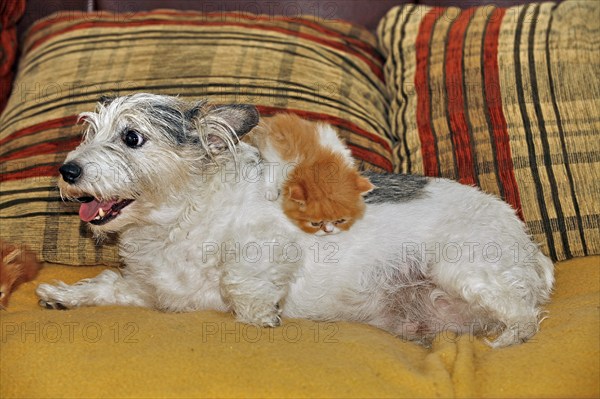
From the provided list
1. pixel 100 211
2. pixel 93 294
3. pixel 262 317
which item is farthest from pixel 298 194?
pixel 93 294

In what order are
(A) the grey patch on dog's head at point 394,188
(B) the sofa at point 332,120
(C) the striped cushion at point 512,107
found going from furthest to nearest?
1. (C) the striped cushion at point 512,107
2. (A) the grey patch on dog's head at point 394,188
3. (B) the sofa at point 332,120

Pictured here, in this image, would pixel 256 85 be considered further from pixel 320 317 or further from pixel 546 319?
pixel 546 319

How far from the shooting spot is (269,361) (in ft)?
7.75

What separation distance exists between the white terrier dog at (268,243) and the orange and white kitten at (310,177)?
0.06 meters

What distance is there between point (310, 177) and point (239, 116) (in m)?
0.39

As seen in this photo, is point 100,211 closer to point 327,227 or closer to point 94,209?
point 94,209

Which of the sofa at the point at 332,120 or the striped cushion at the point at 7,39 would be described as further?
the striped cushion at the point at 7,39

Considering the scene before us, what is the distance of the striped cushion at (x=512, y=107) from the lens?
336 cm

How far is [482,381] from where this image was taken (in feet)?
7.75

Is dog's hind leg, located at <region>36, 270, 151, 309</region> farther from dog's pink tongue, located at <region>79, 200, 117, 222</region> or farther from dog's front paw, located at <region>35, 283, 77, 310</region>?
dog's pink tongue, located at <region>79, 200, 117, 222</region>

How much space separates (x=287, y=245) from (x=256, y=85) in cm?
115

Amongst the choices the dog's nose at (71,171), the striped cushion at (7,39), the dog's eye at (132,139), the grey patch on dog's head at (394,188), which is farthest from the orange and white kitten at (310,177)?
the striped cushion at (7,39)

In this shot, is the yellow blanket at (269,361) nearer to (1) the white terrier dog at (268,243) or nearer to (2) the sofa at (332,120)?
(2) the sofa at (332,120)

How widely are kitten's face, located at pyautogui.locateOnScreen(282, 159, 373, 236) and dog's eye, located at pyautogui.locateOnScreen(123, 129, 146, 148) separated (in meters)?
0.62
